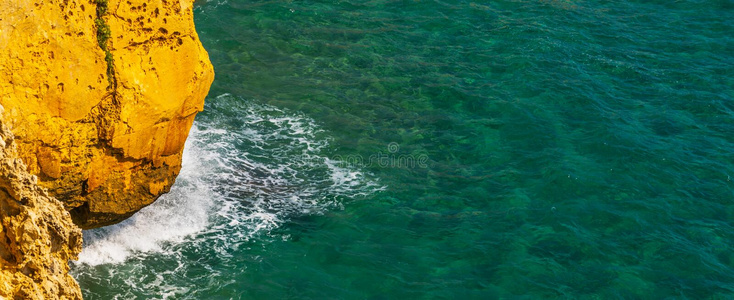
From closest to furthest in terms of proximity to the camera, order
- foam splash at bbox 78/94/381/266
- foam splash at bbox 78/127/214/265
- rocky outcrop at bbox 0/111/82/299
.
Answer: rocky outcrop at bbox 0/111/82/299 < foam splash at bbox 78/127/214/265 < foam splash at bbox 78/94/381/266

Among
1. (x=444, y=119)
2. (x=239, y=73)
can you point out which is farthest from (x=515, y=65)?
(x=239, y=73)

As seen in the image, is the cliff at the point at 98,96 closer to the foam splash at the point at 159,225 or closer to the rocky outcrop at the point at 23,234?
the rocky outcrop at the point at 23,234

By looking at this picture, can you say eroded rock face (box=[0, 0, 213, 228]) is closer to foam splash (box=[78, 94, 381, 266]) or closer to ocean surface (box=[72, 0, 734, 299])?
foam splash (box=[78, 94, 381, 266])

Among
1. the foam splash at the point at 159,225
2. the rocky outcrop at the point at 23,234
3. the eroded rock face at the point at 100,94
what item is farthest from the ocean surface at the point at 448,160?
the rocky outcrop at the point at 23,234

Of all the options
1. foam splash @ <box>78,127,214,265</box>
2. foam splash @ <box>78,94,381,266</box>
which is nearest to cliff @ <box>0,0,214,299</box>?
foam splash @ <box>78,127,214,265</box>

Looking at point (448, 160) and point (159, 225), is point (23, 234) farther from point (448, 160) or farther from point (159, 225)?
point (448, 160)

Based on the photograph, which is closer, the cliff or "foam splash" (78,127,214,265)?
the cliff
